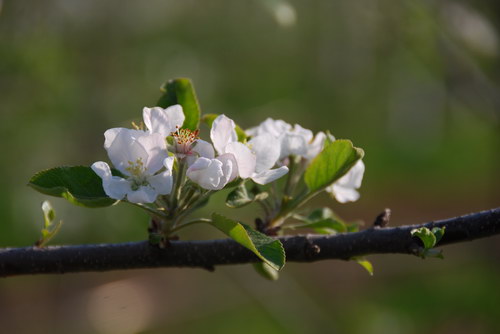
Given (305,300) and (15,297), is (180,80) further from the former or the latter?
(15,297)

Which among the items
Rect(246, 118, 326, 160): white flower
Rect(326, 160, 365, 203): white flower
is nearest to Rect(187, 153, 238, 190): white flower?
Rect(246, 118, 326, 160): white flower

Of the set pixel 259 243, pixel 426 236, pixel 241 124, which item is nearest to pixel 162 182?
pixel 259 243

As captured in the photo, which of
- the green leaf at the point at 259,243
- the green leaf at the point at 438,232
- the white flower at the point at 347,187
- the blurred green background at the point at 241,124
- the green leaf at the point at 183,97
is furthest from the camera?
the blurred green background at the point at 241,124

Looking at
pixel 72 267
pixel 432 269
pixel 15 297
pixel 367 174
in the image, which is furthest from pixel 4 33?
pixel 367 174

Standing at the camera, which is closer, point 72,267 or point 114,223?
point 72,267

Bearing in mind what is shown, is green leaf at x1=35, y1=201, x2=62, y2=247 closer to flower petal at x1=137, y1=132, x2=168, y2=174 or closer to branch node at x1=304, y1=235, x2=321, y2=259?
flower petal at x1=137, y1=132, x2=168, y2=174

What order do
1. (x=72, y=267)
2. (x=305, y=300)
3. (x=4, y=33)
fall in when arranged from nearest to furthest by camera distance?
(x=72, y=267)
(x=4, y=33)
(x=305, y=300)

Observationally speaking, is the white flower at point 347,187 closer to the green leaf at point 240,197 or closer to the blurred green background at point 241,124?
the green leaf at point 240,197

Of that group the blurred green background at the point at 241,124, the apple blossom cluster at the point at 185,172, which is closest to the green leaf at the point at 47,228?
the apple blossom cluster at the point at 185,172
